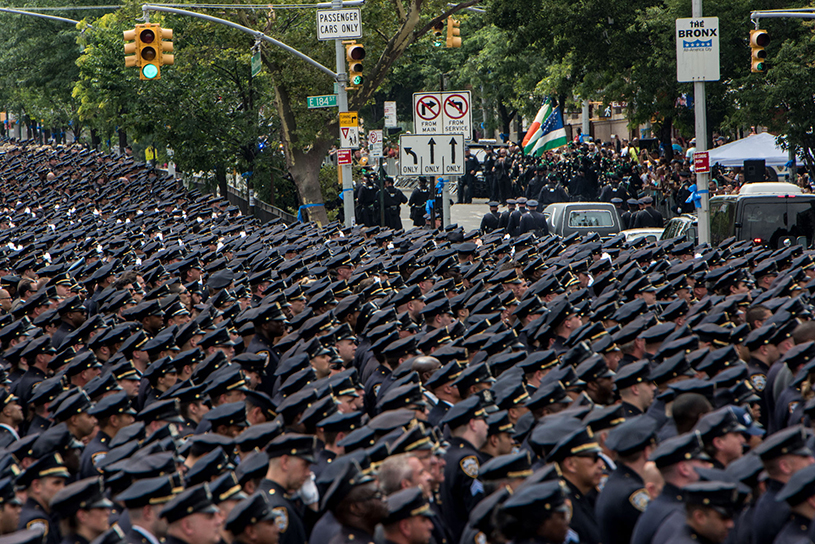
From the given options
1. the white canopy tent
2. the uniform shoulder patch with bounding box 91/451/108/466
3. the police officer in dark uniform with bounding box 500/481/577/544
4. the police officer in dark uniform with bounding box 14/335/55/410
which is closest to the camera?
the police officer in dark uniform with bounding box 500/481/577/544

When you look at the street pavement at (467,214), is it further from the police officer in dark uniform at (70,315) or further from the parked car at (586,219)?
the police officer in dark uniform at (70,315)

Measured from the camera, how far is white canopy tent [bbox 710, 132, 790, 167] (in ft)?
92.6

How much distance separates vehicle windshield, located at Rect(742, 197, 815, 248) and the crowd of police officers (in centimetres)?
173

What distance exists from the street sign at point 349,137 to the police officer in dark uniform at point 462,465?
1636 cm

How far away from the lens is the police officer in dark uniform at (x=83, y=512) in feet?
17.3

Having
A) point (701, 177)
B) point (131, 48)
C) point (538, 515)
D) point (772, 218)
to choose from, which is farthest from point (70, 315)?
point (701, 177)

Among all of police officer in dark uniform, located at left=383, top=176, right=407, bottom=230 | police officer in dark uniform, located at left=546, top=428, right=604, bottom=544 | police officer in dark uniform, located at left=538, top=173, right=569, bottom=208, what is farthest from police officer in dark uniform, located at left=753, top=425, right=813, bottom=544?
police officer in dark uniform, located at left=538, top=173, right=569, bottom=208

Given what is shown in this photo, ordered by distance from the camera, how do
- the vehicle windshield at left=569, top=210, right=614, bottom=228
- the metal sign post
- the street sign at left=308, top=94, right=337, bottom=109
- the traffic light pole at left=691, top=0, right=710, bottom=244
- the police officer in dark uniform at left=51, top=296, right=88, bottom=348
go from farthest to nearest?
1. the vehicle windshield at left=569, top=210, right=614, bottom=228
2. the street sign at left=308, top=94, right=337, bottom=109
3. the metal sign post
4. the traffic light pole at left=691, top=0, right=710, bottom=244
5. the police officer in dark uniform at left=51, top=296, right=88, bottom=348

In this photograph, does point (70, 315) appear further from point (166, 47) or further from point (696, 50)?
point (696, 50)

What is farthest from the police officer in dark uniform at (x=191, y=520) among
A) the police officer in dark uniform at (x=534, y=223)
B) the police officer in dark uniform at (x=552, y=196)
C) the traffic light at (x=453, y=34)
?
the police officer in dark uniform at (x=552, y=196)

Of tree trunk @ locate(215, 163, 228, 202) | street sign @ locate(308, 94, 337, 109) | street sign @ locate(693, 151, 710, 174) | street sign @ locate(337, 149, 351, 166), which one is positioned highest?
street sign @ locate(308, 94, 337, 109)

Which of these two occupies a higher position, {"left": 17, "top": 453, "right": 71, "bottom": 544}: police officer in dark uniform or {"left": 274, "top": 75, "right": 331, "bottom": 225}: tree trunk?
{"left": 274, "top": 75, "right": 331, "bottom": 225}: tree trunk

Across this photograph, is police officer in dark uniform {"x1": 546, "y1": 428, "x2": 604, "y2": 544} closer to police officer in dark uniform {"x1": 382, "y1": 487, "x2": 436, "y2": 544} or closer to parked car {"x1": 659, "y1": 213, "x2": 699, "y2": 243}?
police officer in dark uniform {"x1": 382, "y1": 487, "x2": 436, "y2": 544}

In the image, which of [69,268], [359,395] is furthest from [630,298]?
[69,268]
